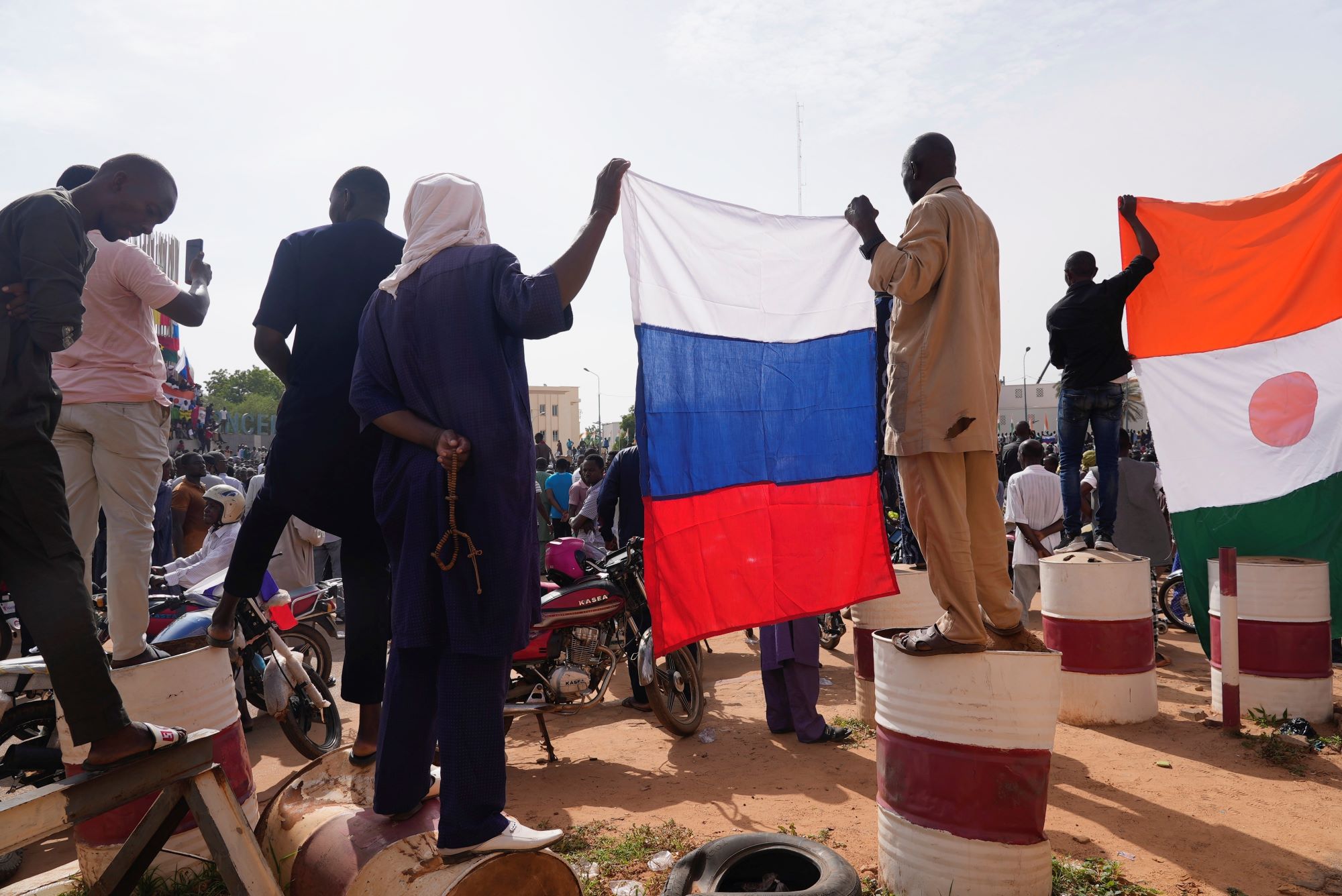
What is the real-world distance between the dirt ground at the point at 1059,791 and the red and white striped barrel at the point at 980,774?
0.58m

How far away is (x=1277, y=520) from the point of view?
5.73 m

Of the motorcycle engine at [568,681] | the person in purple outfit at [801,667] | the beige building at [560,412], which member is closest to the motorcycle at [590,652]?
the motorcycle engine at [568,681]

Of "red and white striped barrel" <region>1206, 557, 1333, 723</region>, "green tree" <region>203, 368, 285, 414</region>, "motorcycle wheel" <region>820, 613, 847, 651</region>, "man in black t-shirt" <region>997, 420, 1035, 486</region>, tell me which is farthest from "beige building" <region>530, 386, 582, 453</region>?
"red and white striped barrel" <region>1206, 557, 1333, 723</region>

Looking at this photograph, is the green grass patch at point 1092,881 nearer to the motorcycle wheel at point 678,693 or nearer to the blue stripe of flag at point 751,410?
the blue stripe of flag at point 751,410

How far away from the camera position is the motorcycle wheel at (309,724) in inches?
204

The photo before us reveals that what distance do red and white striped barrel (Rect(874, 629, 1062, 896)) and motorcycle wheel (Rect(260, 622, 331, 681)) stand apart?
4658mm

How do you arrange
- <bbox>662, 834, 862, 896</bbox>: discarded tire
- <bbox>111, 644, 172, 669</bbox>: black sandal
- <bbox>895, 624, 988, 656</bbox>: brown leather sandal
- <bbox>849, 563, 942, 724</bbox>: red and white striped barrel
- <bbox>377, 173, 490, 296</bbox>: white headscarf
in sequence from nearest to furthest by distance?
<bbox>377, 173, 490, 296</bbox>: white headscarf
<bbox>662, 834, 862, 896</bbox>: discarded tire
<bbox>895, 624, 988, 656</bbox>: brown leather sandal
<bbox>111, 644, 172, 669</bbox>: black sandal
<bbox>849, 563, 942, 724</bbox>: red and white striped barrel

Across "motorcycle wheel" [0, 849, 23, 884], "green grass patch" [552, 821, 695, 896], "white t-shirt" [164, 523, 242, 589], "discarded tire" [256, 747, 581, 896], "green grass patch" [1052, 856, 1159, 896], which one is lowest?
"motorcycle wheel" [0, 849, 23, 884]

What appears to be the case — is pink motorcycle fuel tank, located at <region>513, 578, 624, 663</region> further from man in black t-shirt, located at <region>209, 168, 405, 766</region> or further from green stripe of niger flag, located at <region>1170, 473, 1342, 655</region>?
green stripe of niger flag, located at <region>1170, 473, 1342, 655</region>

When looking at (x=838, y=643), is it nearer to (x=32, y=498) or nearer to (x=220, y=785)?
(x=220, y=785)

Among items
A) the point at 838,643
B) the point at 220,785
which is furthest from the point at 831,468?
the point at 838,643

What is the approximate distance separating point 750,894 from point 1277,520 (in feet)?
16.3

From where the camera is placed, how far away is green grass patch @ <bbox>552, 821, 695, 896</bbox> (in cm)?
337

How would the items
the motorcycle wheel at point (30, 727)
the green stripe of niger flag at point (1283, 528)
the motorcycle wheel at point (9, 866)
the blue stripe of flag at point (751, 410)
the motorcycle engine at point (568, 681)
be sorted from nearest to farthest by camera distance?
the motorcycle wheel at point (9, 866) → the blue stripe of flag at point (751, 410) → the motorcycle wheel at point (30, 727) → the motorcycle engine at point (568, 681) → the green stripe of niger flag at point (1283, 528)
